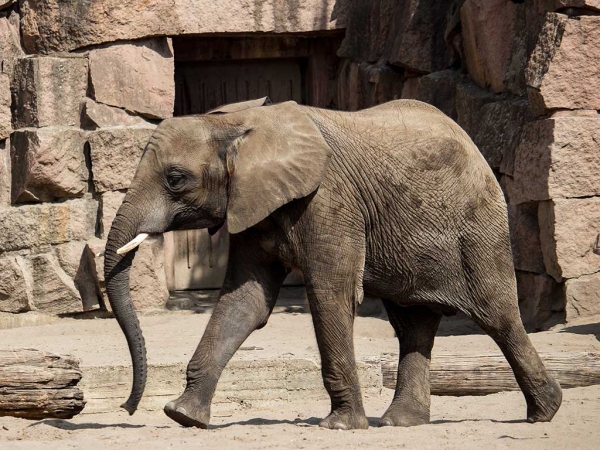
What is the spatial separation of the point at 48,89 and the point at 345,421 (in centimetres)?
590

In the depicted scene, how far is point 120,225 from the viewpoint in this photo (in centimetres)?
646

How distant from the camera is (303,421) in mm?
7211

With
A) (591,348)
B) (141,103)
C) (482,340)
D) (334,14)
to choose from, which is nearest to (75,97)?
(141,103)

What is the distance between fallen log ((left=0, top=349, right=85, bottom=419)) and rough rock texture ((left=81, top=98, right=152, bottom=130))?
491cm

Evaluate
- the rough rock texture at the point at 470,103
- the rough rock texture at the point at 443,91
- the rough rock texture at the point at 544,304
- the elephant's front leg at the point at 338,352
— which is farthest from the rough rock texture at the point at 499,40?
the elephant's front leg at the point at 338,352

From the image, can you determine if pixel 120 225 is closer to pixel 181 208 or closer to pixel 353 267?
pixel 181 208

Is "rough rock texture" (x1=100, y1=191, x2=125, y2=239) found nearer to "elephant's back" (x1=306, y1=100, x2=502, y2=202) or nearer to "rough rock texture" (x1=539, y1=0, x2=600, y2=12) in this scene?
"rough rock texture" (x1=539, y1=0, x2=600, y2=12)

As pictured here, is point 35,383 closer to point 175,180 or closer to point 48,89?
point 175,180

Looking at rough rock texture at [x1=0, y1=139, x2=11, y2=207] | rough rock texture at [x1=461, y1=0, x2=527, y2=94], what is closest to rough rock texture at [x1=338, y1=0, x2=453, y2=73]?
rough rock texture at [x1=461, y1=0, x2=527, y2=94]

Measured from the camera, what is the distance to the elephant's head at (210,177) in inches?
253

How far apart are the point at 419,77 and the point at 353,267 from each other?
226 inches

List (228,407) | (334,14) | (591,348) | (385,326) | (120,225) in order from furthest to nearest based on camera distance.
→ 1. (334,14)
2. (385,326)
3. (591,348)
4. (228,407)
5. (120,225)

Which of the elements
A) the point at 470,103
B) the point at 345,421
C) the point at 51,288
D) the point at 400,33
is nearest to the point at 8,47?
the point at 51,288

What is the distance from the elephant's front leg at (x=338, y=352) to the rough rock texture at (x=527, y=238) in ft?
13.6
